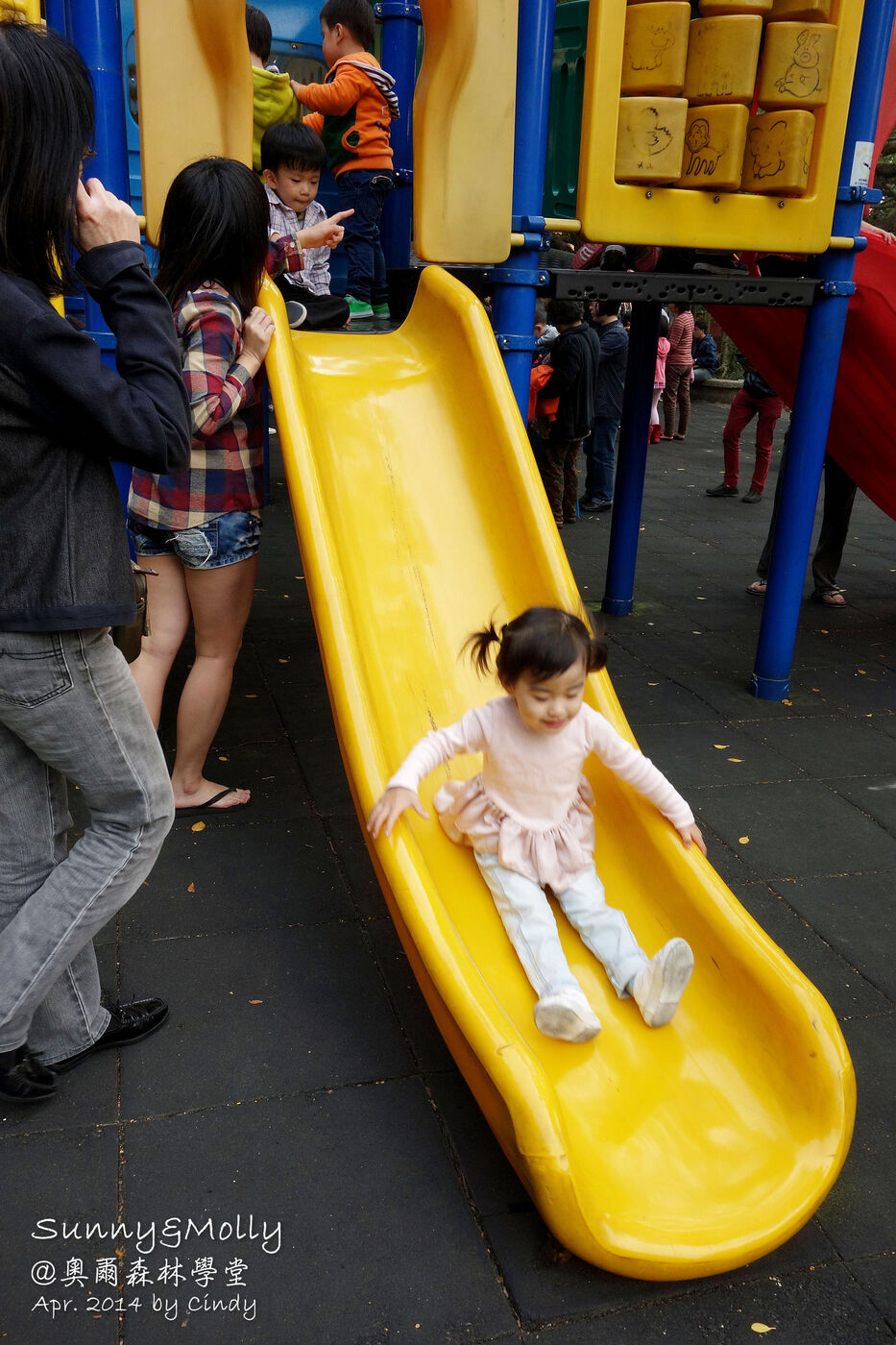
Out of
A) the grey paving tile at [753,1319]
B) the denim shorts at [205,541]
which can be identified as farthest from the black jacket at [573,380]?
the grey paving tile at [753,1319]

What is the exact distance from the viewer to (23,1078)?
2348 mm

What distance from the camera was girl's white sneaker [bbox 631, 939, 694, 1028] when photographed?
2.32 m

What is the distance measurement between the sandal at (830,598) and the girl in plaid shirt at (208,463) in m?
4.37

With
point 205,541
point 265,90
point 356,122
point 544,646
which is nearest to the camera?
point 544,646

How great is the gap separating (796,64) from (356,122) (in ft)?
8.95

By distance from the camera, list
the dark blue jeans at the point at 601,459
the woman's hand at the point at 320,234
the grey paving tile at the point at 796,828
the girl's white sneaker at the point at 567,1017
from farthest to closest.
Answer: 1. the dark blue jeans at the point at 601,459
2. the woman's hand at the point at 320,234
3. the grey paving tile at the point at 796,828
4. the girl's white sneaker at the point at 567,1017

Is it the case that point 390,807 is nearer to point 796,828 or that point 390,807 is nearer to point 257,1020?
point 257,1020

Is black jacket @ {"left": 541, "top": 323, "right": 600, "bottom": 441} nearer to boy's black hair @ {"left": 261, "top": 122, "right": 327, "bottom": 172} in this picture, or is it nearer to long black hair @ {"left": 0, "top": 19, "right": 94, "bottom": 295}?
boy's black hair @ {"left": 261, "top": 122, "right": 327, "bottom": 172}

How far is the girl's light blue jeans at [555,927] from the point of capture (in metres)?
2.46

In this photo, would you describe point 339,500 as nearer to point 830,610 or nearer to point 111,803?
point 111,803

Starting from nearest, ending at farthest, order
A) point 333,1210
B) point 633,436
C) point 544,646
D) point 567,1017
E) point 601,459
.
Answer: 1. point 333,1210
2. point 567,1017
3. point 544,646
4. point 633,436
5. point 601,459

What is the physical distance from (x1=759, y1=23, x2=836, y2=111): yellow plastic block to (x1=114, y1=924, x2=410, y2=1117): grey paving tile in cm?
362

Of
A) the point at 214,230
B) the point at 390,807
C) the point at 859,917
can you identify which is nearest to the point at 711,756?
the point at 859,917

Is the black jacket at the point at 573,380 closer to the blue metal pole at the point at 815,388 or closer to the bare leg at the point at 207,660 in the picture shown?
the blue metal pole at the point at 815,388
